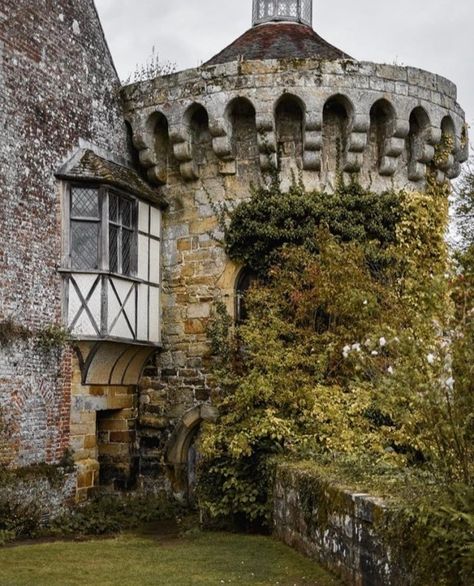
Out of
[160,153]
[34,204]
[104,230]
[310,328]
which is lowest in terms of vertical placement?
[310,328]

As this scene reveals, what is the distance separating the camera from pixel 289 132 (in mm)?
15047

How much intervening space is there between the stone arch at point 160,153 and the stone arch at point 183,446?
13.1 ft

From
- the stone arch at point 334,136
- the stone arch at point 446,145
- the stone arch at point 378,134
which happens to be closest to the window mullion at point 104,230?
the stone arch at point 334,136

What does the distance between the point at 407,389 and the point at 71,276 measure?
7.74 meters

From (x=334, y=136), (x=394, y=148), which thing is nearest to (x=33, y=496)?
(x=334, y=136)

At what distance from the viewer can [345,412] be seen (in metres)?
12.4

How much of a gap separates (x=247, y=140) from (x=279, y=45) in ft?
7.39

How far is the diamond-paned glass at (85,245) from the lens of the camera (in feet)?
45.0

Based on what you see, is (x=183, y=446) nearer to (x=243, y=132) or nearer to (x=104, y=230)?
(x=104, y=230)

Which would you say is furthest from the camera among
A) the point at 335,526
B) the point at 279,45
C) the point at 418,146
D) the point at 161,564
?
the point at 279,45

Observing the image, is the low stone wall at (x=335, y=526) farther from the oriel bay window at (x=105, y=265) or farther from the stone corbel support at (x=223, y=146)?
the stone corbel support at (x=223, y=146)

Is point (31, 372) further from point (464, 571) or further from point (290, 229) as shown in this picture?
point (464, 571)

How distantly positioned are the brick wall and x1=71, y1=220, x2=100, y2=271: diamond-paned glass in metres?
0.31

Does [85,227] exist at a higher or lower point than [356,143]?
lower
